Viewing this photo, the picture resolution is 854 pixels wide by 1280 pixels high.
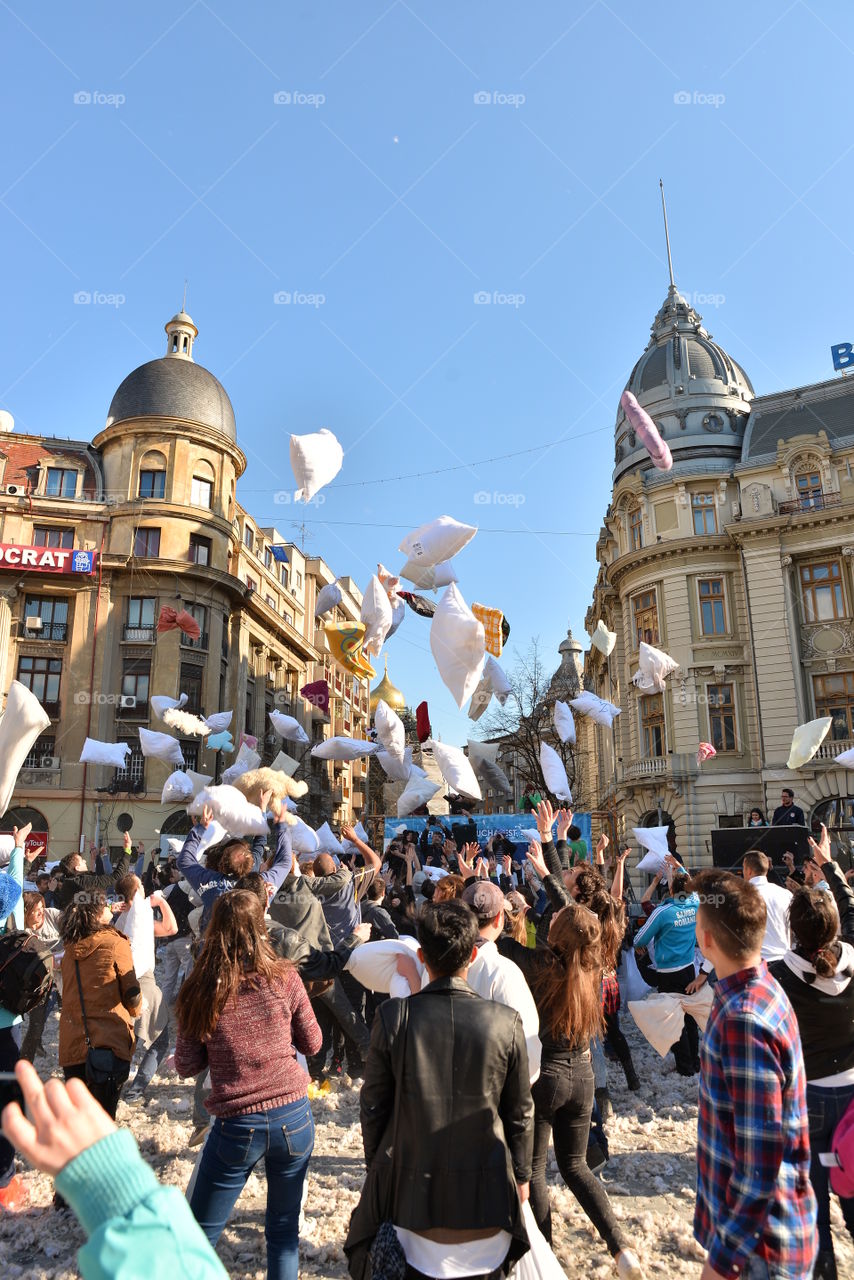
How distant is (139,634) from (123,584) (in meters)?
2.39

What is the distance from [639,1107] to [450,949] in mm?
5440

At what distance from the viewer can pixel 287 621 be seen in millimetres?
52188

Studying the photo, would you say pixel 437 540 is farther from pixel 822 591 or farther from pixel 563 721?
pixel 822 591

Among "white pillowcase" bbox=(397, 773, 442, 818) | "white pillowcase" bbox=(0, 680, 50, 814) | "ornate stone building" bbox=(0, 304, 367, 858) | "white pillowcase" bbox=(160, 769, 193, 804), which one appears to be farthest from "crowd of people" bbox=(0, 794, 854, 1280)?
"ornate stone building" bbox=(0, 304, 367, 858)

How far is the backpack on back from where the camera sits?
5.12 metres

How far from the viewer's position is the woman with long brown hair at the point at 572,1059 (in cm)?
421

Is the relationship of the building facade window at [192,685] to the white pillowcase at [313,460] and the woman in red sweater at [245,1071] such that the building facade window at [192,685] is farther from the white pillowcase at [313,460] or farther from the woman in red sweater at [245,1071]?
the woman in red sweater at [245,1071]

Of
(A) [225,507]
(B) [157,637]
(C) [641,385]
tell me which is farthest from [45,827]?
(C) [641,385]

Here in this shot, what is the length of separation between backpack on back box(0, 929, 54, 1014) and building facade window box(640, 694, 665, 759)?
30483 millimetres

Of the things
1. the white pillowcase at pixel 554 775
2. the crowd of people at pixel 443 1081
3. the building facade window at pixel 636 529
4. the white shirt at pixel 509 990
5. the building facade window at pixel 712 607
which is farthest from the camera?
the building facade window at pixel 636 529

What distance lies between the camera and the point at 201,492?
3984 cm

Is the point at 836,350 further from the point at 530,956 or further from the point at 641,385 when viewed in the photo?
the point at 530,956

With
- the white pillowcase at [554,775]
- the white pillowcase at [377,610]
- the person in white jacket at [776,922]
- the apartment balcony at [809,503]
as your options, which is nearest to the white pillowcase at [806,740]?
the white pillowcase at [554,775]

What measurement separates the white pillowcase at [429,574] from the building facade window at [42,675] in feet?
90.6
